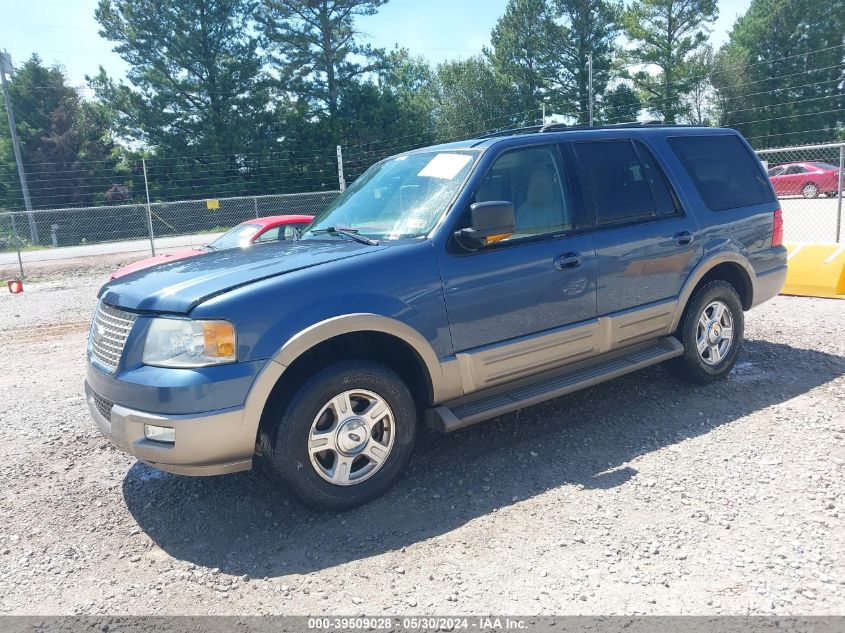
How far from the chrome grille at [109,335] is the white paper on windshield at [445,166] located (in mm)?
2048

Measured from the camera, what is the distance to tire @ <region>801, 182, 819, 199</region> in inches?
980

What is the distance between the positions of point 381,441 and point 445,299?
0.89m

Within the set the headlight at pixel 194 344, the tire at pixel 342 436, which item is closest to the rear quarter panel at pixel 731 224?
the tire at pixel 342 436

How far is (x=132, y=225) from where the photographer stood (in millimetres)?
28344

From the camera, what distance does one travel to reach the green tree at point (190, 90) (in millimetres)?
38406

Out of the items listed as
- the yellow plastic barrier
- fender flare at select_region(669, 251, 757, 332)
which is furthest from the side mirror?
the yellow plastic barrier

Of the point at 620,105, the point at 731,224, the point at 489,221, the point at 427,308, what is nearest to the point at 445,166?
the point at 489,221

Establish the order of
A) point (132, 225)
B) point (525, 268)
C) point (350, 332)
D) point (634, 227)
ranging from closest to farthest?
point (350, 332), point (525, 268), point (634, 227), point (132, 225)

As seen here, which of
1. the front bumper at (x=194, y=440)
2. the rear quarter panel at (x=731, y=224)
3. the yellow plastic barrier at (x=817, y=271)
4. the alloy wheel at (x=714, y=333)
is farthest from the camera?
the yellow plastic barrier at (x=817, y=271)

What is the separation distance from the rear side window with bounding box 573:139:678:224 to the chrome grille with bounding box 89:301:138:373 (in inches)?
121

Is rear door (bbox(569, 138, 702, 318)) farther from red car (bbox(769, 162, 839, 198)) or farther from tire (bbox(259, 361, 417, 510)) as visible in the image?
red car (bbox(769, 162, 839, 198))

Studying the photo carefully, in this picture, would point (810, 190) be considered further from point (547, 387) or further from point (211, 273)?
point (211, 273)

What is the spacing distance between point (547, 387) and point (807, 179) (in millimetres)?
25997

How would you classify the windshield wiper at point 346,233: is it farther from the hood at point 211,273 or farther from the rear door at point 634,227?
the rear door at point 634,227
